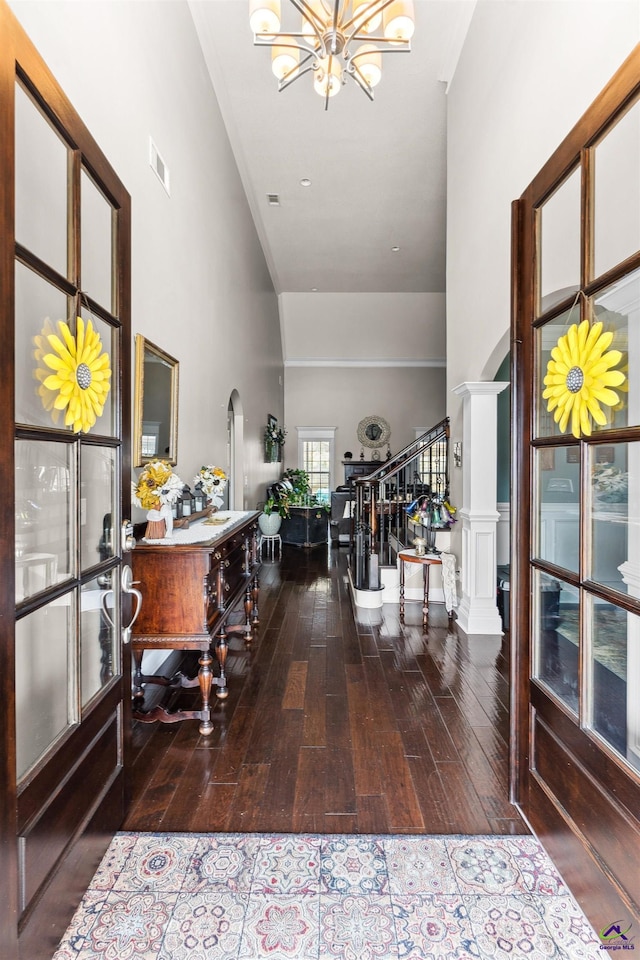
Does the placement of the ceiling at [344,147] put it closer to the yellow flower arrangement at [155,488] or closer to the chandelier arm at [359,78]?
the chandelier arm at [359,78]

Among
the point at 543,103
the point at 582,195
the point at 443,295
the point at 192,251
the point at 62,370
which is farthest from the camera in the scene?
the point at 443,295

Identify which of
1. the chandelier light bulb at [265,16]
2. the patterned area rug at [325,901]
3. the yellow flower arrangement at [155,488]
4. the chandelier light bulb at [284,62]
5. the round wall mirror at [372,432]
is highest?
the chandelier light bulb at [284,62]

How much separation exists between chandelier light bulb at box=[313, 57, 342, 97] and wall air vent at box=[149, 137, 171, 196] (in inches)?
55.3

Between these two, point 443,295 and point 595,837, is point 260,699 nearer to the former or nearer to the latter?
point 595,837

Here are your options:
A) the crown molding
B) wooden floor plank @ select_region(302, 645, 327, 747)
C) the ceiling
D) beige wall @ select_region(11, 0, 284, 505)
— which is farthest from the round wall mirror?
wooden floor plank @ select_region(302, 645, 327, 747)

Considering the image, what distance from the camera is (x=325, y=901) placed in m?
1.61

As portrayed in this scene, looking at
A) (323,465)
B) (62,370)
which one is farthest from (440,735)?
(323,465)

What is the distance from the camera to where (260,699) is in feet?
10.0

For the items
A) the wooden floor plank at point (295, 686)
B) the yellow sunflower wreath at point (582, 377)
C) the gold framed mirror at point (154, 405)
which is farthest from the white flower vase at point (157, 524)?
the yellow sunflower wreath at point (582, 377)

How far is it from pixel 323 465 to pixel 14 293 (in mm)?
11147

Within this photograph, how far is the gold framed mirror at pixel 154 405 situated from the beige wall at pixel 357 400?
8.58 m

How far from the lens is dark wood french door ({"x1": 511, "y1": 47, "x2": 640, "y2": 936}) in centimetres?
135

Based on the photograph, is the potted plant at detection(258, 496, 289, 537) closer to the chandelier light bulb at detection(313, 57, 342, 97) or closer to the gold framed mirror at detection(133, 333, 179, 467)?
the gold framed mirror at detection(133, 333, 179, 467)

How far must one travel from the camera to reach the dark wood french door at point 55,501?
1164 mm
